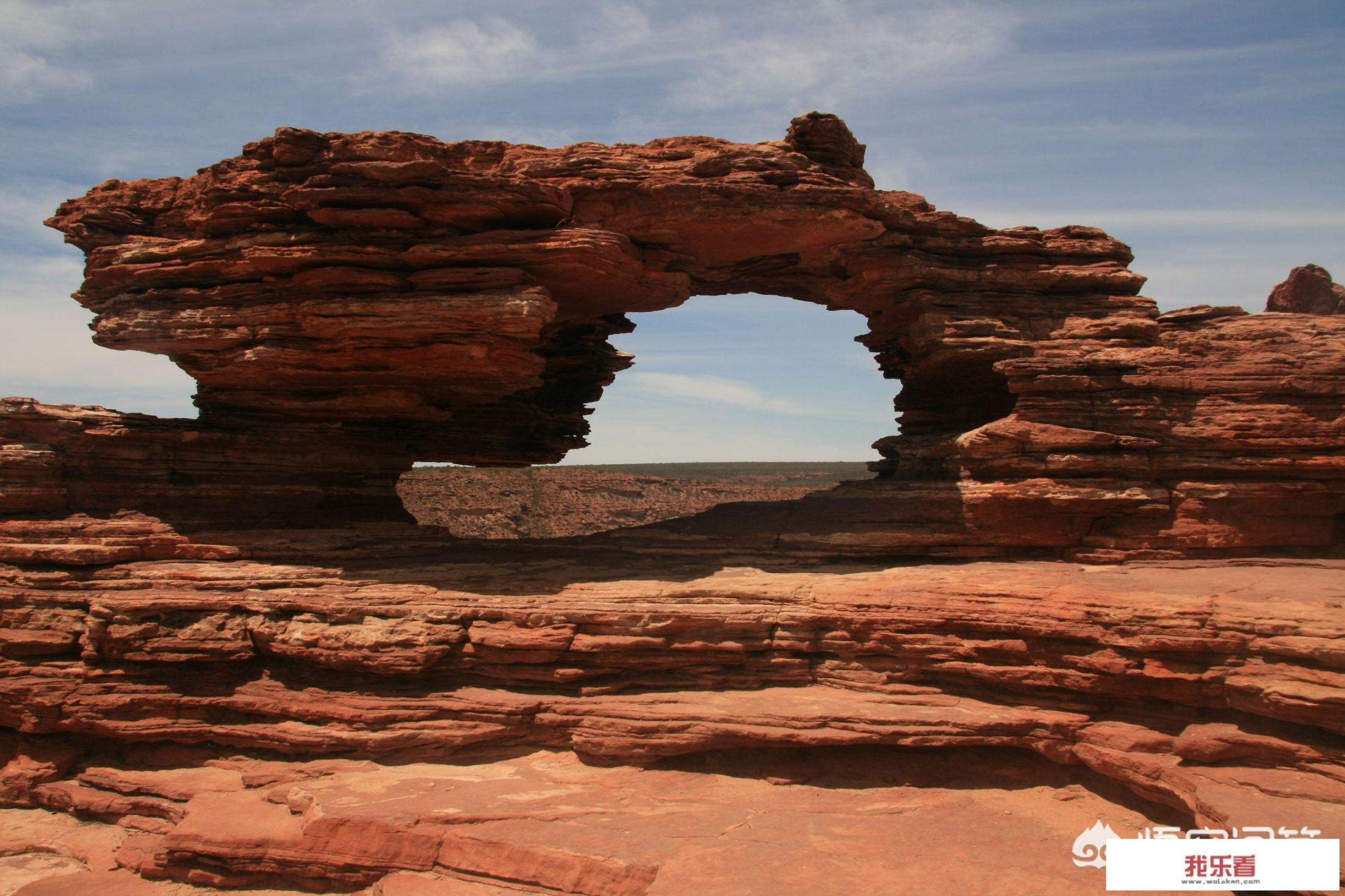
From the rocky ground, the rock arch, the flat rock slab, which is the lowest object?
the flat rock slab

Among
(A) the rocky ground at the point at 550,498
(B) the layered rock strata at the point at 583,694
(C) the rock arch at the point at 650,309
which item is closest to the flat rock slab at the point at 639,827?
(B) the layered rock strata at the point at 583,694

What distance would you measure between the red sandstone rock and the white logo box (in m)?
14.0

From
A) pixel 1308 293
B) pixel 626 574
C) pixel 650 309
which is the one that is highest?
pixel 1308 293

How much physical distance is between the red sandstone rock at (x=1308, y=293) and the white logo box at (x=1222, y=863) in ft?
46.0

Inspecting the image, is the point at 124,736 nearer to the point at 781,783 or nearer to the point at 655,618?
the point at 655,618

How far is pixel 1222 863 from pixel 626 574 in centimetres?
941

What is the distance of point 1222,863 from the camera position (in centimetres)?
964

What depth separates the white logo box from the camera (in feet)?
29.7
